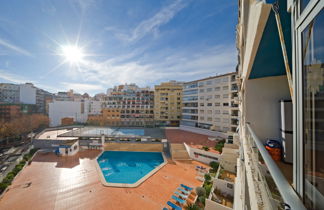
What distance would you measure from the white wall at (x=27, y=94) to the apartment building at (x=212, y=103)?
44833 millimetres

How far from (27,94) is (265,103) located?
175 ft

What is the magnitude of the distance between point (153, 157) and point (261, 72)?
48.7 feet

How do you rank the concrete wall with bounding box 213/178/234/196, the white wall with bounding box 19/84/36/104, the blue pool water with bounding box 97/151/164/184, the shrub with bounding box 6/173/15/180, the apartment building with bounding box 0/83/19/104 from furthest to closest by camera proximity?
the white wall with bounding box 19/84/36/104, the apartment building with bounding box 0/83/19/104, the blue pool water with bounding box 97/151/164/184, the shrub with bounding box 6/173/15/180, the concrete wall with bounding box 213/178/234/196

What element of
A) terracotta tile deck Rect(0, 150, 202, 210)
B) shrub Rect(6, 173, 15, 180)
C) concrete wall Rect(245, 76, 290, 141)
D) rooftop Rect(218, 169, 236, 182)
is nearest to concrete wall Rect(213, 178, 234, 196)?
rooftop Rect(218, 169, 236, 182)

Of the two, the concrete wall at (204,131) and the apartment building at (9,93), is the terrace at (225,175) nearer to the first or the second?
the concrete wall at (204,131)

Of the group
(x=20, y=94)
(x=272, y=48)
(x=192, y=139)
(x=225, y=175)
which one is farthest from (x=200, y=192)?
(x=20, y=94)

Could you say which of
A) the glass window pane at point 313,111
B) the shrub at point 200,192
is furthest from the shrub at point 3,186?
the glass window pane at point 313,111

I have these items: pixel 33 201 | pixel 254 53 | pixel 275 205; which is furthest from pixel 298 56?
pixel 33 201

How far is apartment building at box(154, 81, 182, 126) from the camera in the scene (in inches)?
1203

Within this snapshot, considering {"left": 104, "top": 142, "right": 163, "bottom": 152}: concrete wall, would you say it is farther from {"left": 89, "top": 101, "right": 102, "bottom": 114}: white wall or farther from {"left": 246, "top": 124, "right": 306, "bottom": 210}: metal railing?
{"left": 89, "top": 101, "right": 102, "bottom": 114}: white wall

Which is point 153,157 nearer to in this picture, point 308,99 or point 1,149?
point 308,99

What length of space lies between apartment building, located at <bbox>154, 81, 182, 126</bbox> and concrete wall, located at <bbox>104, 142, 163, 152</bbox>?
1306 centimetres

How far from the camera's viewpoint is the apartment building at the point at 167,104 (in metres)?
30.6

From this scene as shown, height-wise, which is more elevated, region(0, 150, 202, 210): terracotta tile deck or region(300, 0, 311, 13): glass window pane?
region(300, 0, 311, 13): glass window pane
